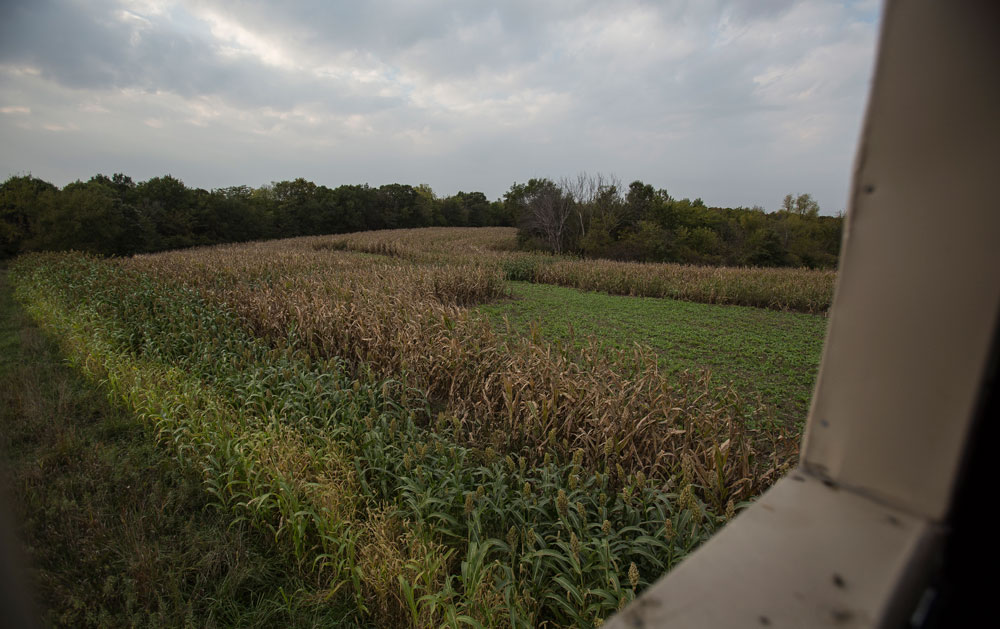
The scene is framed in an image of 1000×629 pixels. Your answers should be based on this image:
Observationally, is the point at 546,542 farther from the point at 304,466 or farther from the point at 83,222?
the point at 83,222

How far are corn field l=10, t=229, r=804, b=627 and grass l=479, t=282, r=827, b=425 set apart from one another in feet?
2.51

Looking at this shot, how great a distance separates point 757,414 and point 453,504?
325cm

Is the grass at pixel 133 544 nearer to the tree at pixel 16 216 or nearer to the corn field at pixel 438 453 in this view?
the corn field at pixel 438 453

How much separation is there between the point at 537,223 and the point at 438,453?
957 inches

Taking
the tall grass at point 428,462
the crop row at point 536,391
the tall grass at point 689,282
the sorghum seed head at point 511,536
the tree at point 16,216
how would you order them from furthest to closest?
the tree at point 16,216 → the tall grass at point 689,282 → the crop row at point 536,391 → the sorghum seed head at point 511,536 → the tall grass at point 428,462

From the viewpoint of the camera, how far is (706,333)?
24.2 feet

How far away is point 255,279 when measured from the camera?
9883 millimetres

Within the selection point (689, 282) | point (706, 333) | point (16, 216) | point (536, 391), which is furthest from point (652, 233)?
point (16, 216)

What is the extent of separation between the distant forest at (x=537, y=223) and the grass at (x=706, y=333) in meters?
13.6

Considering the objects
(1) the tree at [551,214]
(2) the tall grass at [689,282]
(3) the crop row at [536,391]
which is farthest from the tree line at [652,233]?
(3) the crop row at [536,391]

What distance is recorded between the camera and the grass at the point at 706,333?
504 cm

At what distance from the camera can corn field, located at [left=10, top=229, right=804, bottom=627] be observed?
2.06m

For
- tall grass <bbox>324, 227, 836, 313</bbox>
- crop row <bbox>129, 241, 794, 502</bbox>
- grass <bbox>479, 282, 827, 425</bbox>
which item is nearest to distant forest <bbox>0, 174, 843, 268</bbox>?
tall grass <bbox>324, 227, 836, 313</bbox>

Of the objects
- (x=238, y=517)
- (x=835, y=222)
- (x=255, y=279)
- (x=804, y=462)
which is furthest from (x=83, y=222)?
(x=835, y=222)
